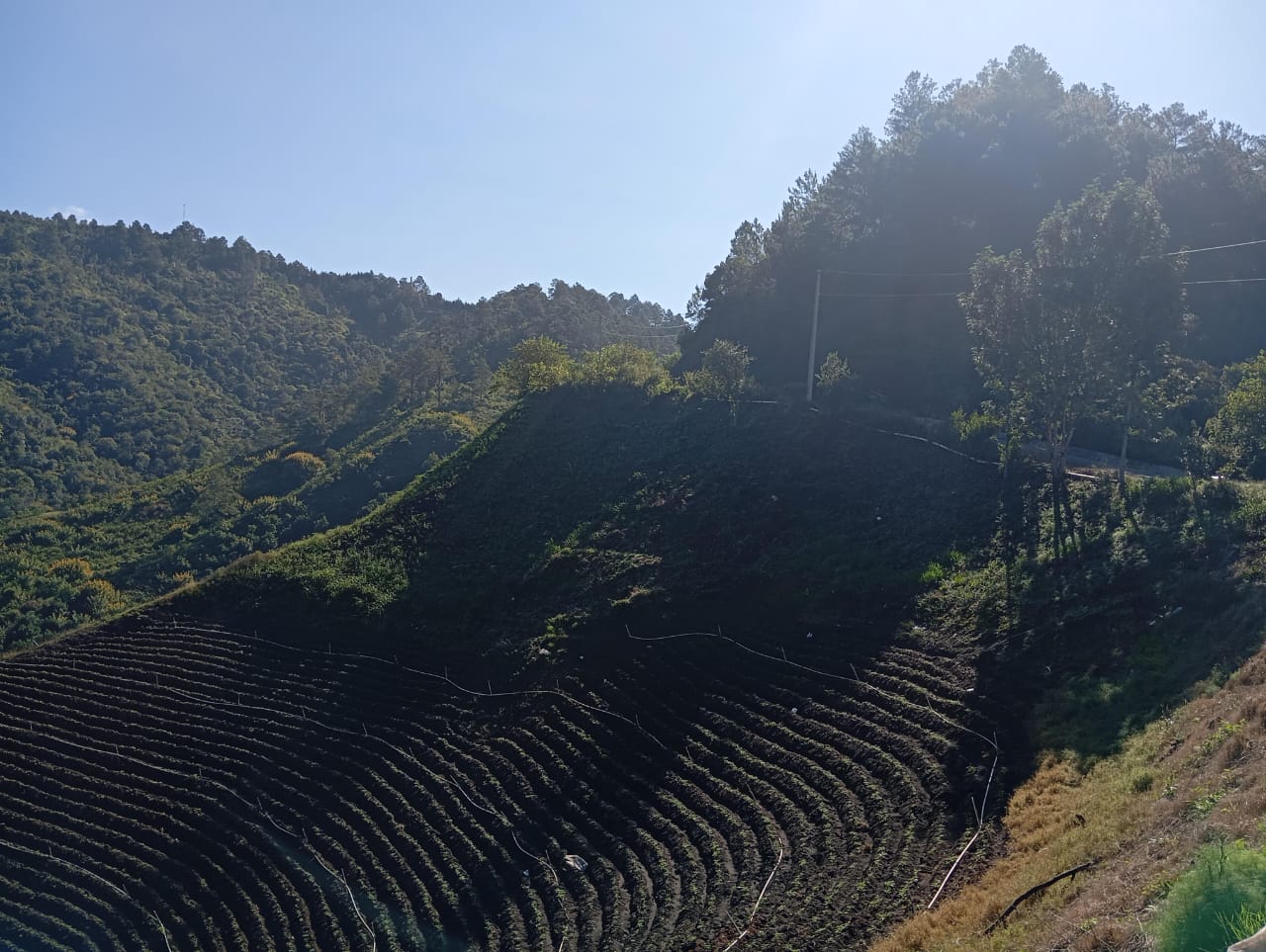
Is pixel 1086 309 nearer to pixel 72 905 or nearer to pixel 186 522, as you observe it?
pixel 72 905

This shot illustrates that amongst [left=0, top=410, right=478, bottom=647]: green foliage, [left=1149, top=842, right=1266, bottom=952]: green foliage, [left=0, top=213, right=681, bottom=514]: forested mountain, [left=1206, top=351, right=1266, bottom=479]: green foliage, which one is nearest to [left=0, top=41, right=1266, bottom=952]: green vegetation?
[left=1149, top=842, right=1266, bottom=952]: green foliage

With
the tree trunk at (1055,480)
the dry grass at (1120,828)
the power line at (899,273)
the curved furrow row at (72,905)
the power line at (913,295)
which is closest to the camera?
the dry grass at (1120,828)

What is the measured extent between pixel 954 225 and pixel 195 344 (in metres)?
79.5

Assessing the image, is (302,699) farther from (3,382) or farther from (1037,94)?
(3,382)

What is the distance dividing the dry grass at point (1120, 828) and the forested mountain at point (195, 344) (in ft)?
217

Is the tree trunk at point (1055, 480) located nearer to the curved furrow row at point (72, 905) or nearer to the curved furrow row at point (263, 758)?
the curved furrow row at point (263, 758)

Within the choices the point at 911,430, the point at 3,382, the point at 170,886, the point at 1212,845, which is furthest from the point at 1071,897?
the point at 3,382

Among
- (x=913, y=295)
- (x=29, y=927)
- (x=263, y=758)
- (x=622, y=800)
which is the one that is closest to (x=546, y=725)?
(x=622, y=800)

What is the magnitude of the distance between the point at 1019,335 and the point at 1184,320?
3760 millimetres

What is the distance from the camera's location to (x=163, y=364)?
3529 inches

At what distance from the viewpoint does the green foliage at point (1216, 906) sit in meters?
6.90

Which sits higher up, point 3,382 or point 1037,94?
point 1037,94

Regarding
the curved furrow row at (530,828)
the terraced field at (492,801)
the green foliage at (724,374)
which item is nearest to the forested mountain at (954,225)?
the green foliage at (724,374)

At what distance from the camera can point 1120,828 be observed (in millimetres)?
11586
